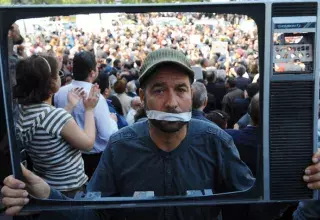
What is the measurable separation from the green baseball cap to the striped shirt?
0.45 m

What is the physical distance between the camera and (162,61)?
1617 mm

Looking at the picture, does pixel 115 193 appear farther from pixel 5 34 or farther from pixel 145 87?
pixel 5 34

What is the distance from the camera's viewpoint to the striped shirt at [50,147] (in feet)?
6.16

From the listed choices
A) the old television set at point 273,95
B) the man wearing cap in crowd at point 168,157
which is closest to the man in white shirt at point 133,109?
the man wearing cap in crowd at point 168,157

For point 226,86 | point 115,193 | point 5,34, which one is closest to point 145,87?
point 115,193

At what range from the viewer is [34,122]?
1.88 m

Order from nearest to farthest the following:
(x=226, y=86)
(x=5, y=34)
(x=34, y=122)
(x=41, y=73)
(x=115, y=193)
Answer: (x=5, y=34) → (x=115, y=193) → (x=34, y=122) → (x=41, y=73) → (x=226, y=86)

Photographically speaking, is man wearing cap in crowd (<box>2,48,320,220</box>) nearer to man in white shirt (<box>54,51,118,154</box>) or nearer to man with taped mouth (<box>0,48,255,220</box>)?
man with taped mouth (<box>0,48,255,220</box>)

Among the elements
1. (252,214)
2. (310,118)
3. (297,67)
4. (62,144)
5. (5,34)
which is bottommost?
(252,214)

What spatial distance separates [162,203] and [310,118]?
534 mm

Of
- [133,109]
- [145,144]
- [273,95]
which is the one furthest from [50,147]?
[133,109]

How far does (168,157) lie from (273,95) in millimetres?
416

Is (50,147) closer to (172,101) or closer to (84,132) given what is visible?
(84,132)

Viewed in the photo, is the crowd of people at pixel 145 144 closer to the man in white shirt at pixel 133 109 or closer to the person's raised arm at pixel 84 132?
the person's raised arm at pixel 84 132
